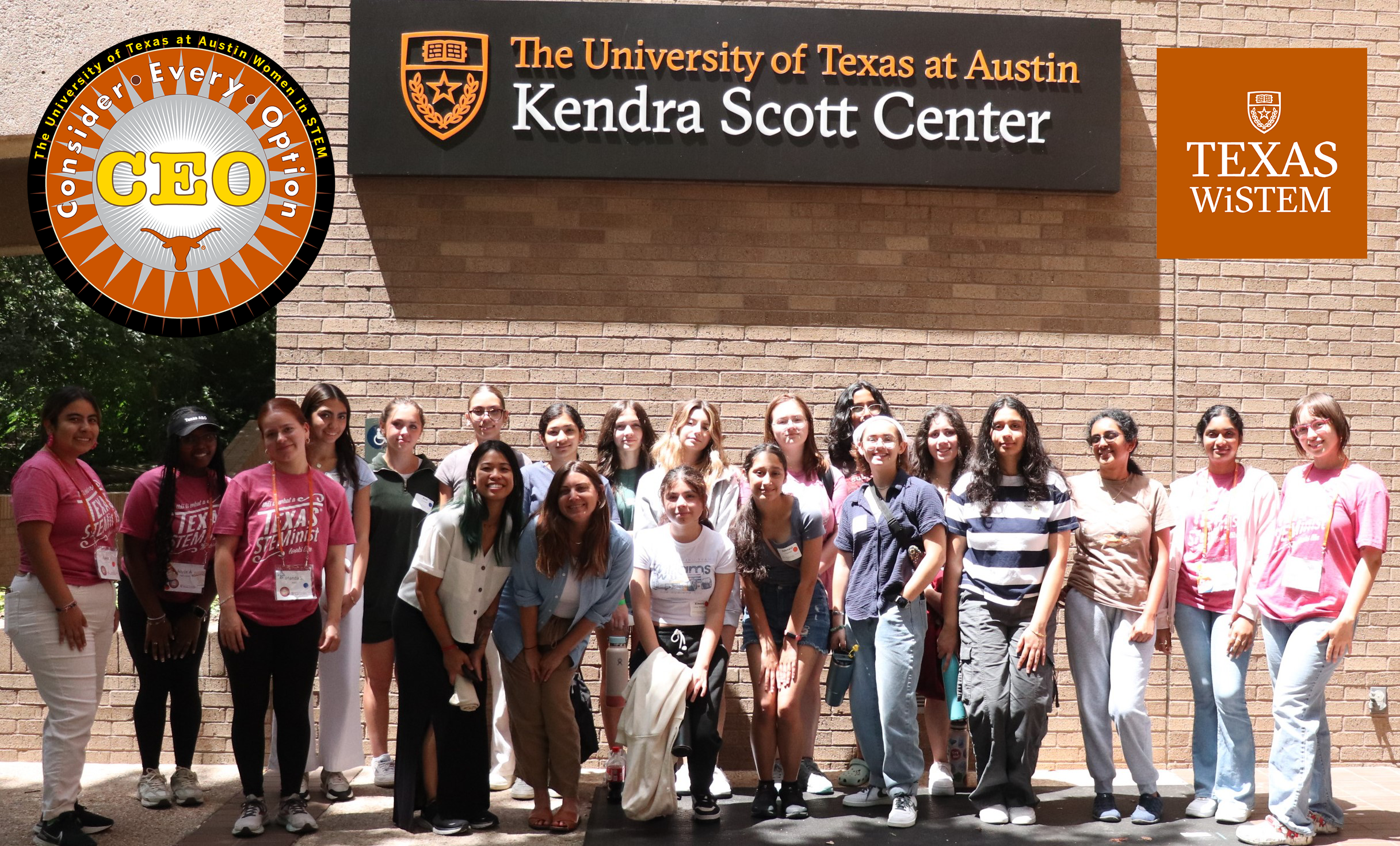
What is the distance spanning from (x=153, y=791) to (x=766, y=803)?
9.36ft

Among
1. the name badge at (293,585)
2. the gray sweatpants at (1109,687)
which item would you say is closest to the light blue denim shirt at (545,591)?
the name badge at (293,585)

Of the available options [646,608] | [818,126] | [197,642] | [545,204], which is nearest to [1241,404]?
[818,126]

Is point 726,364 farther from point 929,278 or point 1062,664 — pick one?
point 1062,664

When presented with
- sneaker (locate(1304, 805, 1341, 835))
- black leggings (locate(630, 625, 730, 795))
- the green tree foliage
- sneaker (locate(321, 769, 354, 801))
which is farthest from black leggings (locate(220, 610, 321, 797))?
the green tree foliage

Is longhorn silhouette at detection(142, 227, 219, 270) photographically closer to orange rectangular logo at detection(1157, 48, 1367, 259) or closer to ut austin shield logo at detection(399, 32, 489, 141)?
ut austin shield logo at detection(399, 32, 489, 141)

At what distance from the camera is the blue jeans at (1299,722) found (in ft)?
16.2

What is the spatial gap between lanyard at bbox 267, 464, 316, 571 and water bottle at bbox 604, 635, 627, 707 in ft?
4.74

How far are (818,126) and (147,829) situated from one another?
4.84 m

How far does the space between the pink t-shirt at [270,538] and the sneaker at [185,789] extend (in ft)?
Result: 3.75

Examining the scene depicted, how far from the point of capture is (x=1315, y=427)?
16.8 ft

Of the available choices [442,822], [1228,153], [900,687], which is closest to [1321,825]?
[900,687]

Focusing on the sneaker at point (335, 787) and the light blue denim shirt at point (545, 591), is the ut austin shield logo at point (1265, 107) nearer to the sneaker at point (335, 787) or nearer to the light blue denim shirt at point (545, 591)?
the light blue denim shirt at point (545, 591)

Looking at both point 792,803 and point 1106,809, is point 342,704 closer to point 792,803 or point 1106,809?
point 792,803

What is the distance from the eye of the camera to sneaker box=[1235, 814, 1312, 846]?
4883mm
